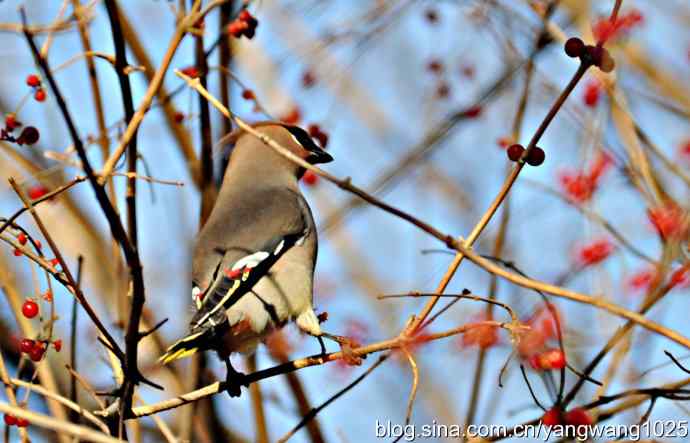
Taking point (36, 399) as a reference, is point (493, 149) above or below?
above

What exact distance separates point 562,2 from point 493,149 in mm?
2890

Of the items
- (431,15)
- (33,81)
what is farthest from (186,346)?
(431,15)

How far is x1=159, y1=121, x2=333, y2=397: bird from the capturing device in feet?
9.89

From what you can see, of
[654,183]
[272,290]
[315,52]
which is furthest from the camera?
[315,52]

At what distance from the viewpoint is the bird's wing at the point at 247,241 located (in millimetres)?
3027

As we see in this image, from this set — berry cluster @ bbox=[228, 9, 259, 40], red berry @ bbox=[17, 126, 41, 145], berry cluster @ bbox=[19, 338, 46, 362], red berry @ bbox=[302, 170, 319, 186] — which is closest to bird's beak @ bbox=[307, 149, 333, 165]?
red berry @ bbox=[302, 170, 319, 186]

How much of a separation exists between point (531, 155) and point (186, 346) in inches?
46.7

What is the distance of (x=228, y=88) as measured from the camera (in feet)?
13.1

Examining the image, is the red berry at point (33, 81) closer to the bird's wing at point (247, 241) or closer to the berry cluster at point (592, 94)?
the bird's wing at point (247, 241)

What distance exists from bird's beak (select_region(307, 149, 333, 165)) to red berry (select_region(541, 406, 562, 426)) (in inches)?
69.8

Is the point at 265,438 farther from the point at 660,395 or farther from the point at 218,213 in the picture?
the point at 660,395

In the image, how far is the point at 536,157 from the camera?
7.36ft

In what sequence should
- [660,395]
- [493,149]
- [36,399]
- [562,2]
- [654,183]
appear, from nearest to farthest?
[660,395] < [654,183] < [562,2] < [36,399] < [493,149]

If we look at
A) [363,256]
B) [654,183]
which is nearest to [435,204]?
[363,256]
